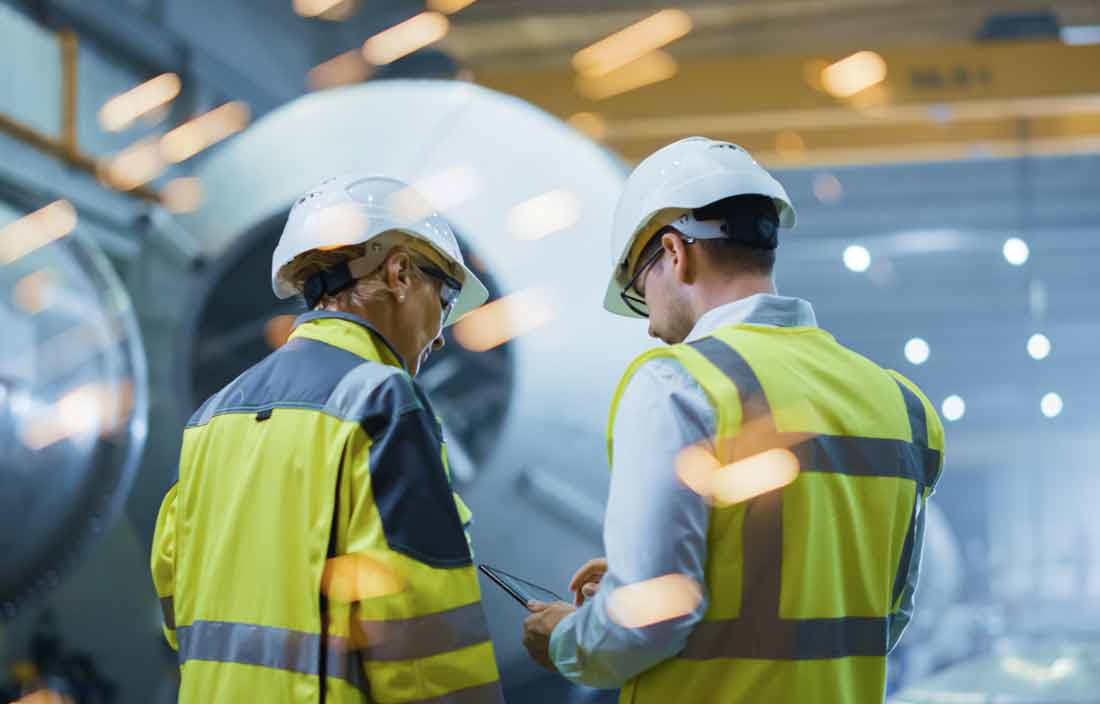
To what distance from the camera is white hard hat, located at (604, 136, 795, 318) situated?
1.59m

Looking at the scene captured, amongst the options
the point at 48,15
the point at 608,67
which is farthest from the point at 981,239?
the point at 48,15

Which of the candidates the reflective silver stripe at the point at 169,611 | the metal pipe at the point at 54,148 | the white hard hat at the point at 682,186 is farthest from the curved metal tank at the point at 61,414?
the white hard hat at the point at 682,186

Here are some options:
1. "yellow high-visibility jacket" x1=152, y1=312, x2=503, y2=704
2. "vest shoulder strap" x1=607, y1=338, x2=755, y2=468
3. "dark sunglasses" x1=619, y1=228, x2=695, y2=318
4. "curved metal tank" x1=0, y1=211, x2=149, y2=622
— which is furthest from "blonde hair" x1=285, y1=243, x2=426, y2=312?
"curved metal tank" x1=0, y1=211, x2=149, y2=622

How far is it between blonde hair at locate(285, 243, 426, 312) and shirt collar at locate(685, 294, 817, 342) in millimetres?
534

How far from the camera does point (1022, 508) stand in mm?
13672

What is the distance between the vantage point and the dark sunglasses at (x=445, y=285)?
1.92m

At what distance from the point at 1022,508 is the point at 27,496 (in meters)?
12.6

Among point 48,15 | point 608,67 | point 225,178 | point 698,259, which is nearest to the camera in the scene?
point 698,259

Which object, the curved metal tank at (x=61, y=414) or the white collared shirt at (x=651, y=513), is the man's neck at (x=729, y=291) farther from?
the curved metal tank at (x=61, y=414)

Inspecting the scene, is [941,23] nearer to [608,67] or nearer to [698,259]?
[608,67]

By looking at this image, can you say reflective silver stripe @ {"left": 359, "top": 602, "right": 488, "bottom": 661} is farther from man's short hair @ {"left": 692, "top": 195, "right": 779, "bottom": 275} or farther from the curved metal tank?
the curved metal tank

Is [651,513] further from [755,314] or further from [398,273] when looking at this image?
[398,273]

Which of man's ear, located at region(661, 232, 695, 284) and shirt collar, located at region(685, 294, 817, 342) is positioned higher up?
man's ear, located at region(661, 232, 695, 284)

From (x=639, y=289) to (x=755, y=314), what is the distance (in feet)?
0.79
